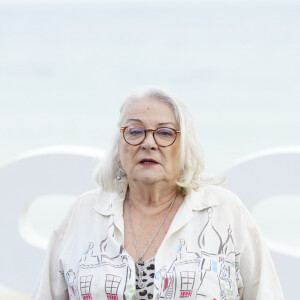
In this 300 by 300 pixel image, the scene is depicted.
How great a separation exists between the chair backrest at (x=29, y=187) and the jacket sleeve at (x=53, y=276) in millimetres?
2069

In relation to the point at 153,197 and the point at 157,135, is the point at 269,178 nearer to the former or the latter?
the point at 153,197

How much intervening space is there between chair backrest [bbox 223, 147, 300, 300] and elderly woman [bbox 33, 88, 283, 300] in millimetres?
1921

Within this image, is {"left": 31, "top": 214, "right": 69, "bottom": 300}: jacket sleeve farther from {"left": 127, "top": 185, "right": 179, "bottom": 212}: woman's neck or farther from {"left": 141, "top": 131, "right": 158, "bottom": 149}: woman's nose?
{"left": 141, "top": 131, "right": 158, "bottom": 149}: woman's nose

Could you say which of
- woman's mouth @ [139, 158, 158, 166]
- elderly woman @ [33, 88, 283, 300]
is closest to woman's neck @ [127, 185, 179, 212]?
elderly woman @ [33, 88, 283, 300]

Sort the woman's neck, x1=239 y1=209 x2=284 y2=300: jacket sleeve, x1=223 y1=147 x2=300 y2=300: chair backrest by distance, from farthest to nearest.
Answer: x1=223 y1=147 x2=300 y2=300: chair backrest
the woman's neck
x1=239 y1=209 x2=284 y2=300: jacket sleeve

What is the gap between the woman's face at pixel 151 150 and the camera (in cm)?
299

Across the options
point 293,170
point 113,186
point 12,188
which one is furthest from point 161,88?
point 12,188

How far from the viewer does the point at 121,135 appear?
309 centimetres

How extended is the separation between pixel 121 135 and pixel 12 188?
8.44 ft

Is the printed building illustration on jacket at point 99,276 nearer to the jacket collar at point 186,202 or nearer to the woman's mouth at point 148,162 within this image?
the jacket collar at point 186,202

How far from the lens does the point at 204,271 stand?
2.86 meters

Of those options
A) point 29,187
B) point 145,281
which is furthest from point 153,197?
point 29,187

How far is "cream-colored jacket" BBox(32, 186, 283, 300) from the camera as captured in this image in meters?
2.86

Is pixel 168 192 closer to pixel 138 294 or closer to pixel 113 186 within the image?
pixel 113 186
